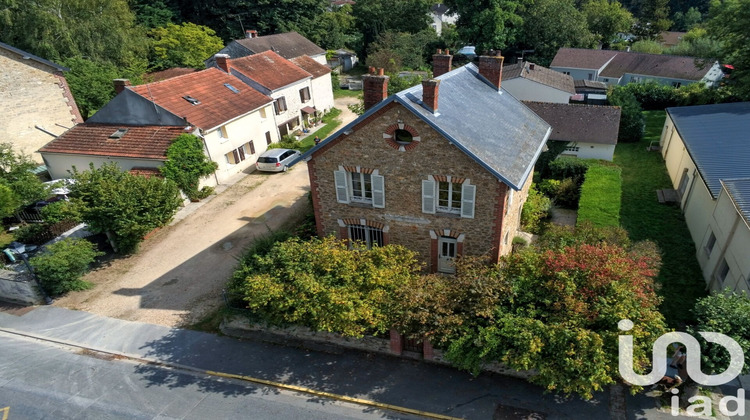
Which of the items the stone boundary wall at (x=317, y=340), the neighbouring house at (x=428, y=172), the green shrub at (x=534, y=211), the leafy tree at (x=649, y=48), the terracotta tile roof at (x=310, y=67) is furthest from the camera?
the leafy tree at (x=649, y=48)

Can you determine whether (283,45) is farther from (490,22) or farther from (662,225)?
(662,225)

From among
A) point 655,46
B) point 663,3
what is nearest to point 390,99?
point 655,46

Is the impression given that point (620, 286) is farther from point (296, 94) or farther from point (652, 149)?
point (296, 94)

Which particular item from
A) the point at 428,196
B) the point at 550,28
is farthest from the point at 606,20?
the point at 428,196

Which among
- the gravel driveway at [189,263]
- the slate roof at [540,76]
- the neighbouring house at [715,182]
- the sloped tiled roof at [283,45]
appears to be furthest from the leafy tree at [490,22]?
the gravel driveway at [189,263]

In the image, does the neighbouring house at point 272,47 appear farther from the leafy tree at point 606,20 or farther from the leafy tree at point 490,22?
the leafy tree at point 606,20
